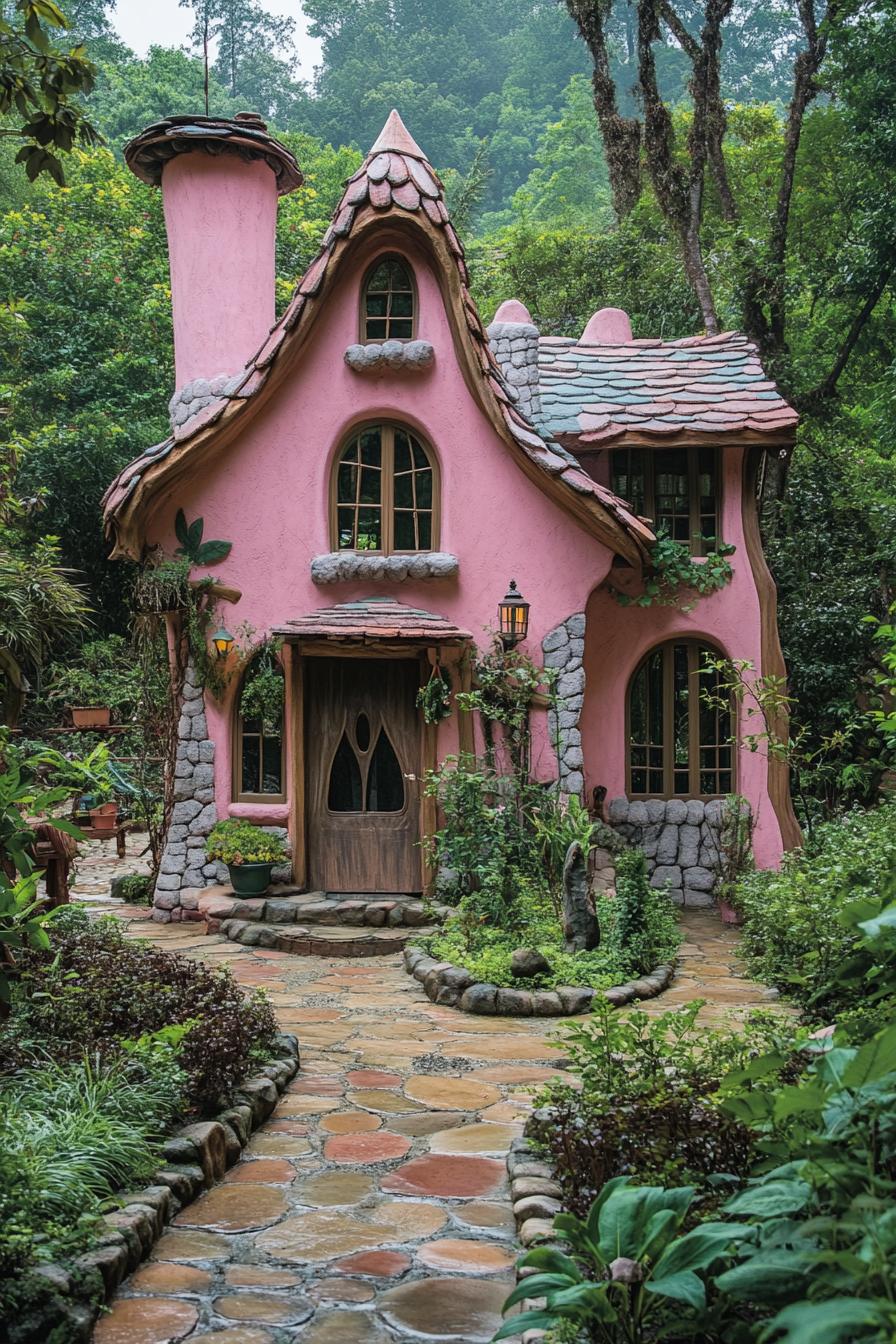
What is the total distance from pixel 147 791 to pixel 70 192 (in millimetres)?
14983

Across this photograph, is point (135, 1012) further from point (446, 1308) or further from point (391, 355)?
point (391, 355)

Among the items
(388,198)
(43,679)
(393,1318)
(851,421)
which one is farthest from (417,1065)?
(851,421)

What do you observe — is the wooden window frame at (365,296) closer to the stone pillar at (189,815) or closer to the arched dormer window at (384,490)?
the arched dormer window at (384,490)

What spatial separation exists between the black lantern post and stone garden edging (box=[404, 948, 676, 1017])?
3525mm

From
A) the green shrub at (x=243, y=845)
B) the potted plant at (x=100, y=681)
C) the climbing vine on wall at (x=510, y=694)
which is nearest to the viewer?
the green shrub at (x=243, y=845)

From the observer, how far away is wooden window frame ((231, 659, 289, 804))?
11773 millimetres

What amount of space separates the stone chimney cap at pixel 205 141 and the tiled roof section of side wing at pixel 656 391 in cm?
368

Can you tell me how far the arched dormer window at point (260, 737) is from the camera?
1164 centimetres

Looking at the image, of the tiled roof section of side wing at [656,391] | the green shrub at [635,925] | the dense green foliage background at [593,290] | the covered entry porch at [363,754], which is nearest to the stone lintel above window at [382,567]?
the covered entry porch at [363,754]

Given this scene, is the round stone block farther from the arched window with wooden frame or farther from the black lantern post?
the arched window with wooden frame

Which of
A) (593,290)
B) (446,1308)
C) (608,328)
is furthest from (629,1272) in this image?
(593,290)

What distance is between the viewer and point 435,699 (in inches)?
451

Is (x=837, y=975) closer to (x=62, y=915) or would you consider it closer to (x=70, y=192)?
(x=62, y=915)

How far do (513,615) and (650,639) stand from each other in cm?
211
